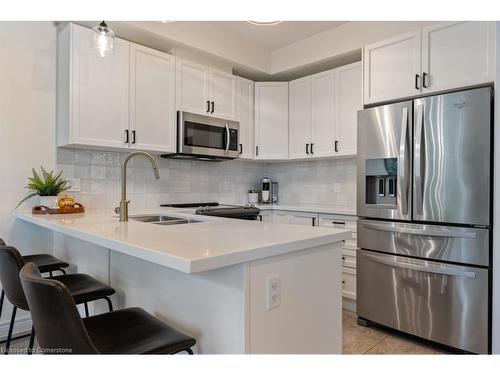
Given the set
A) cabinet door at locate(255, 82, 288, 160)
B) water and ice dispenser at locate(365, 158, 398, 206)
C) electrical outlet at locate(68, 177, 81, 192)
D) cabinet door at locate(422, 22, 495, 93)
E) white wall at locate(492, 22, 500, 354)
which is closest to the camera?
white wall at locate(492, 22, 500, 354)

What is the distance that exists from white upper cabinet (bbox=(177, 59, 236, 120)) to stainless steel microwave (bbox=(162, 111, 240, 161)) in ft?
0.28

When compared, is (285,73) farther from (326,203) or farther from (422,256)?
(422,256)

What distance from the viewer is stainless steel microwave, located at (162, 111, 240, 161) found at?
3.13 meters

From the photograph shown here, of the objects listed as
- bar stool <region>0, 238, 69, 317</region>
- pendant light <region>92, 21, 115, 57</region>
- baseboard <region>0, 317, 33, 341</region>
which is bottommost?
baseboard <region>0, 317, 33, 341</region>

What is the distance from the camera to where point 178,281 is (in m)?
1.42

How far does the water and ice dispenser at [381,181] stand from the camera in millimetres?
2588

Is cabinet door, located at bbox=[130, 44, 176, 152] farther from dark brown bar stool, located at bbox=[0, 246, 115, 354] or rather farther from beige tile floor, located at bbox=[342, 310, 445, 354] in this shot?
beige tile floor, located at bbox=[342, 310, 445, 354]

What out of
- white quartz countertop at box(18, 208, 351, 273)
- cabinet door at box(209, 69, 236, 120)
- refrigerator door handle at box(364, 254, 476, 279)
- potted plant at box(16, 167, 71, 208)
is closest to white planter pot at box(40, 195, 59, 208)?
potted plant at box(16, 167, 71, 208)

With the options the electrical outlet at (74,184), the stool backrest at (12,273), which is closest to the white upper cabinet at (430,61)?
the electrical outlet at (74,184)

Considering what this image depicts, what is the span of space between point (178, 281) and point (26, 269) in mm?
546

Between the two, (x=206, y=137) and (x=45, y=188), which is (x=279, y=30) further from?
(x=45, y=188)

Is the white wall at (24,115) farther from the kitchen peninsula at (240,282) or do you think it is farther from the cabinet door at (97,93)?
the kitchen peninsula at (240,282)

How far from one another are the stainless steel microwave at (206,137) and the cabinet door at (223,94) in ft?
0.32
